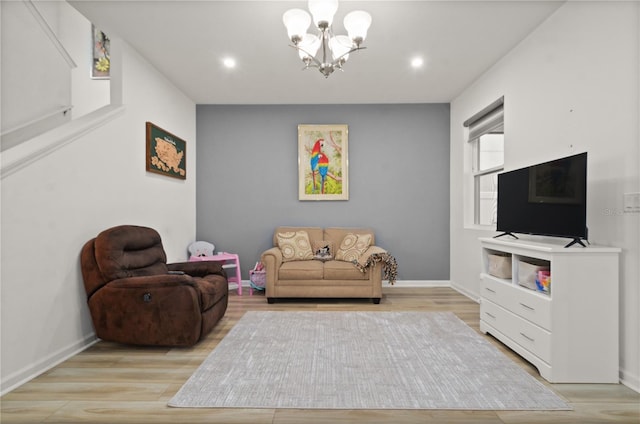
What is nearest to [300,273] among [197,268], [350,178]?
[197,268]

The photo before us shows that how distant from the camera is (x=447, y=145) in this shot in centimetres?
491

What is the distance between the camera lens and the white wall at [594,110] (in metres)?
2.04

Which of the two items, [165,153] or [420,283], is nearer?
[165,153]

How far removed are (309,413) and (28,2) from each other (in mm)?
4051

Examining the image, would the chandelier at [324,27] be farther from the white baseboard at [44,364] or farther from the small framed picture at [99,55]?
the small framed picture at [99,55]

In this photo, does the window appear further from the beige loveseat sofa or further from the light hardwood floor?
the light hardwood floor

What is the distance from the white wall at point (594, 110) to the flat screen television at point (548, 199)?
0.23m

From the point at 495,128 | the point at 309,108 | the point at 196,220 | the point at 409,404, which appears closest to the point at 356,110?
the point at 309,108

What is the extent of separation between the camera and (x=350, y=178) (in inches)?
194

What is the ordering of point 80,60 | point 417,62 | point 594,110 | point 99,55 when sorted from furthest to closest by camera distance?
point 99,55 < point 80,60 < point 417,62 < point 594,110

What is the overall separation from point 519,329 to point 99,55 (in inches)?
219

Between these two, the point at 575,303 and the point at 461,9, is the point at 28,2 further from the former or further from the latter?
the point at 575,303

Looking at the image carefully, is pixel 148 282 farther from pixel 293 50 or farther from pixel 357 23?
pixel 293 50

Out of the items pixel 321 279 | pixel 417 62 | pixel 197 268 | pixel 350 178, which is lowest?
pixel 321 279
